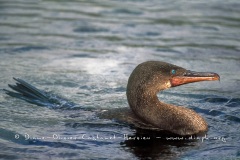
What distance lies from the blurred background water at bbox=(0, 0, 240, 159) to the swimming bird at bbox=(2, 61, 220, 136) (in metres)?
0.17

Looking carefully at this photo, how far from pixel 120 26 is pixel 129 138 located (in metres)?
6.61

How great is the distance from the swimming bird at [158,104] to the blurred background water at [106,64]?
171 mm

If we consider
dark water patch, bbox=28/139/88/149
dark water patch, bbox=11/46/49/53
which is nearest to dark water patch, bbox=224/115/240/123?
dark water patch, bbox=28/139/88/149

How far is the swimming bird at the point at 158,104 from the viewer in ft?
23.4

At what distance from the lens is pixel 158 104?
725cm

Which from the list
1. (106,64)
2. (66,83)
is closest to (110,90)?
(66,83)

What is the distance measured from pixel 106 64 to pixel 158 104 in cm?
350

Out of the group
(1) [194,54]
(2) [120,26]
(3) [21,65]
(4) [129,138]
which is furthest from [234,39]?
(4) [129,138]

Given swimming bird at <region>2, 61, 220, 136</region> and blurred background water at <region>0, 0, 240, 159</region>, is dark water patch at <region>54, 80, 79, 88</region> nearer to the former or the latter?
blurred background water at <region>0, 0, 240, 159</region>

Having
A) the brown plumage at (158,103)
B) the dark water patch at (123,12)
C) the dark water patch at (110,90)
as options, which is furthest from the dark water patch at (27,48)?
the brown plumage at (158,103)

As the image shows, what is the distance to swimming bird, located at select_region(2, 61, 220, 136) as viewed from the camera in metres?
7.13

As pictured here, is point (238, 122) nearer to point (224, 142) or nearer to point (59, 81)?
point (224, 142)

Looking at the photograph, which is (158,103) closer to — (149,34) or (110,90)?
(110,90)

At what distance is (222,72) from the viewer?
399 inches
